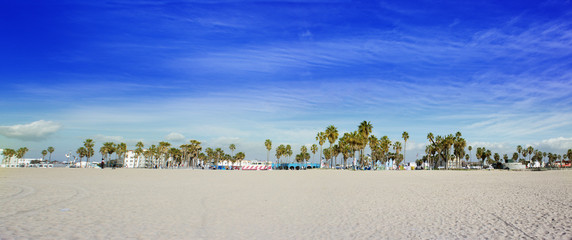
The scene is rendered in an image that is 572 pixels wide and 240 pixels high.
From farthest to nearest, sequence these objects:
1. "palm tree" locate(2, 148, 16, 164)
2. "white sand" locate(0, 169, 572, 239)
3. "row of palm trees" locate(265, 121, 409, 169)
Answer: "palm tree" locate(2, 148, 16, 164), "row of palm trees" locate(265, 121, 409, 169), "white sand" locate(0, 169, 572, 239)

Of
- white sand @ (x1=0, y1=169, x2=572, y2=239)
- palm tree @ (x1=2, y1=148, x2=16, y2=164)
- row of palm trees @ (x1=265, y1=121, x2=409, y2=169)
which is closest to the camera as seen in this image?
white sand @ (x1=0, y1=169, x2=572, y2=239)

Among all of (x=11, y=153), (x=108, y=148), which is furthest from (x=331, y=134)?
(x=11, y=153)

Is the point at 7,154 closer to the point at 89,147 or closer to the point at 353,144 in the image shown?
the point at 89,147

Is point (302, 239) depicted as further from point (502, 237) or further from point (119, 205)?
point (119, 205)

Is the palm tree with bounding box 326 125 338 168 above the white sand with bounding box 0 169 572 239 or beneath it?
above

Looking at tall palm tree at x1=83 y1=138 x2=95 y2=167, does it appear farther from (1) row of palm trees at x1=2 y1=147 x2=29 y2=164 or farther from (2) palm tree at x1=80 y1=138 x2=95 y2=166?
(1) row of palm trees at x1=2 y1=147 x2=29 y2=164

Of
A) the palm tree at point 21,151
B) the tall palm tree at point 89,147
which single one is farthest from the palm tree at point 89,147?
the palm tree at point 21,151

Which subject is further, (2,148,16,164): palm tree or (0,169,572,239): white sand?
(2,148,16,164): palm tree

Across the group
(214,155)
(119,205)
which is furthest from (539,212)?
(214,155)

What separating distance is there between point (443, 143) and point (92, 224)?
10540 cm

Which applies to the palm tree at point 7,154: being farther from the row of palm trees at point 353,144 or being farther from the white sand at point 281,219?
the white sand at point 281,219

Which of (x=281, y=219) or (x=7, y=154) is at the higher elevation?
(x=7, y=154)

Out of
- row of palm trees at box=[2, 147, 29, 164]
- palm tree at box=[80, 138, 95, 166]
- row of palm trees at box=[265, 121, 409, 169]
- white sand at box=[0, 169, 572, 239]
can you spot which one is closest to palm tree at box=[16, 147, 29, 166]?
row of palm trees at box=[2, 147, 29, 164]

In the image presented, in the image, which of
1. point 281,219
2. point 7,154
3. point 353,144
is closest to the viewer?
point 281,219
